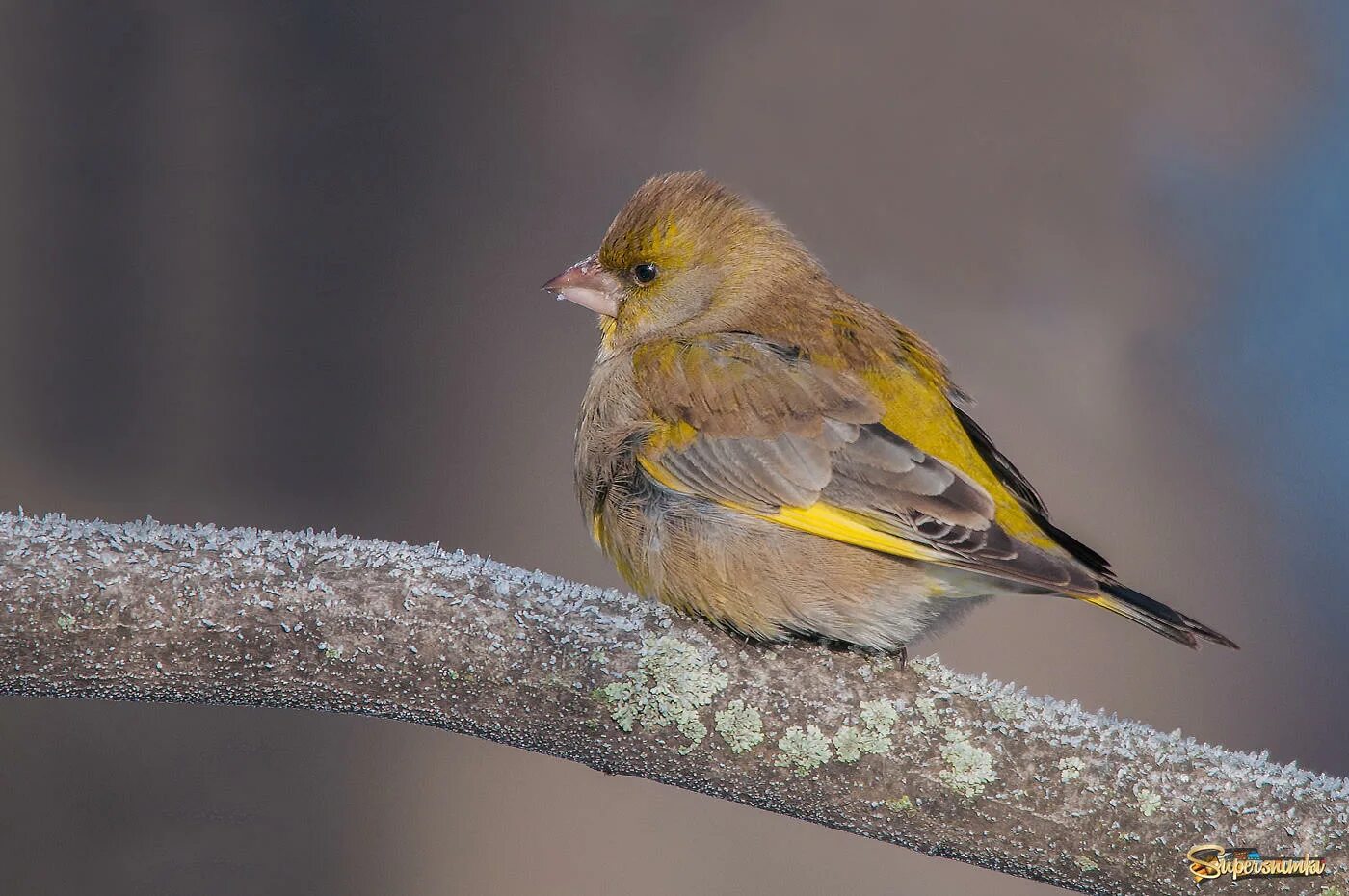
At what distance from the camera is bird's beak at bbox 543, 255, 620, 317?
135 cm

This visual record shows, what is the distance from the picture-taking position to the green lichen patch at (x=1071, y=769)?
2.99 ft

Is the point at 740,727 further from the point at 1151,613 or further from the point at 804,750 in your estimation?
the point at 1151,613

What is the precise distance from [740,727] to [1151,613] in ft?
1.09

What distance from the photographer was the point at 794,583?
1.06 m

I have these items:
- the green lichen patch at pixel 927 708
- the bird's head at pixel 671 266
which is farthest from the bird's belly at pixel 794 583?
the bird's head at pixel 671 266

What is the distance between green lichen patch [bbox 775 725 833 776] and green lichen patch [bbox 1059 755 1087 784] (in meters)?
0.17

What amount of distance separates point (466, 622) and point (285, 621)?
0.14m

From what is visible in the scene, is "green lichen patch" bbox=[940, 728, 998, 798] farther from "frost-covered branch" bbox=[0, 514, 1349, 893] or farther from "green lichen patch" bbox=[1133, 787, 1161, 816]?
"green lichen patch" bbox=[1133, 787, 1161, 816]

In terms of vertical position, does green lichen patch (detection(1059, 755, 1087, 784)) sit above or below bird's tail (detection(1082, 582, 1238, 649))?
below

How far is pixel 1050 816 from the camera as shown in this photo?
0.91 metres

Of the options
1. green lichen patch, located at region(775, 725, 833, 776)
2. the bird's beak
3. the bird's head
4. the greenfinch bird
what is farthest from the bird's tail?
the bird's beak

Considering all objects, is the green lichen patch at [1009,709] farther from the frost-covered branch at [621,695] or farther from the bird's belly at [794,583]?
the bird's belly at [794,583]

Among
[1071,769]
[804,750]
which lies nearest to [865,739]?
[804,750]

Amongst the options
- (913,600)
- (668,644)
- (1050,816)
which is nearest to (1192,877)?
(1050,816)
